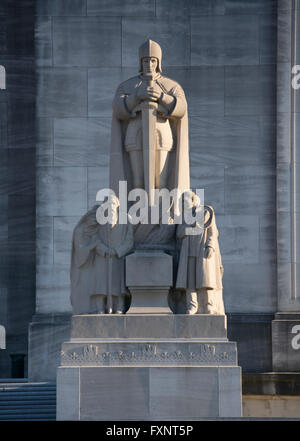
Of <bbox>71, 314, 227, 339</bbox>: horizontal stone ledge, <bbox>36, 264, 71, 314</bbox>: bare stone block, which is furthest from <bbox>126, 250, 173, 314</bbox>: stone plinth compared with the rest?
<bbox>36, 264, 71, 314</bbox>: bare stone block

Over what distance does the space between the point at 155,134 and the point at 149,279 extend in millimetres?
3041

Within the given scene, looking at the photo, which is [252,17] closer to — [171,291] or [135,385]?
[171,291]

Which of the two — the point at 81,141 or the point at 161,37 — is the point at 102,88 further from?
the point at 161,37

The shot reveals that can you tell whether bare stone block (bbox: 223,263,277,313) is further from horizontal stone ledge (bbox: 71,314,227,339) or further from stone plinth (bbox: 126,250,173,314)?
horizontal stone ledge (bbox: 71,314,227,339)

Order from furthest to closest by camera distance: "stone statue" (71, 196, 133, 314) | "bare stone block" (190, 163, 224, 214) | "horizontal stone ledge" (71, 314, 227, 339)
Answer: "bare stone block" (190, 163, 224, 214) → "stone statue" (71, 196, 133, 314) → "horizontal stone ledge" (71, 314, 227, 339)

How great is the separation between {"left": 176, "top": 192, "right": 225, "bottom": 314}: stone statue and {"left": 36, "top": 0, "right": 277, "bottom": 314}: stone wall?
8877mm

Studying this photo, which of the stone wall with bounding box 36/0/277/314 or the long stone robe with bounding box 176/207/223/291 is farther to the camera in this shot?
the stone wall with bounding box 36/0/277/314

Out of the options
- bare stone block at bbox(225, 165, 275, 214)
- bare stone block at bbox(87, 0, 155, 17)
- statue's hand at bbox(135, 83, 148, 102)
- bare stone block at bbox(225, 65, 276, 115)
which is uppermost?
bare stone block at bbox(87, 0, 155, 17)

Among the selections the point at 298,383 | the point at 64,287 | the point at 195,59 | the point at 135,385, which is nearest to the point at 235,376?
the point at 135,385

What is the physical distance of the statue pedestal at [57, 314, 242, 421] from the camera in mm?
22281

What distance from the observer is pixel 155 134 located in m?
24.3

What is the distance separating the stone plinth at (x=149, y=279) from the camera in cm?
2320

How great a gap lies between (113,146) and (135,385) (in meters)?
5.07

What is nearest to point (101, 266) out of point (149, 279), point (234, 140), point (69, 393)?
point (149, 279)
